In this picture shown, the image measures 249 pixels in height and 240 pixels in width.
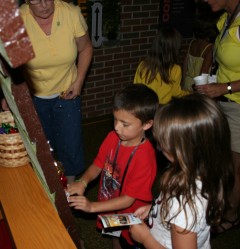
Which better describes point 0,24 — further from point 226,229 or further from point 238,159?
point 226,229

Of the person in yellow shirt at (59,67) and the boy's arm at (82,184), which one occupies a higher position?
the person in yellow shirt at (59,67)

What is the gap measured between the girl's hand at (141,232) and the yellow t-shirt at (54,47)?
1356 millimetres

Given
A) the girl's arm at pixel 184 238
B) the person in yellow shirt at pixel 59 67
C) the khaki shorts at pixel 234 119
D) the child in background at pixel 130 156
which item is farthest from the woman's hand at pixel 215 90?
the girl's arm at pixel 184 238

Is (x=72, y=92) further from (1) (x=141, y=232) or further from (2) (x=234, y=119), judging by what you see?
(1) (x=141, y=232)

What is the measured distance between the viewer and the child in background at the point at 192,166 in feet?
4.43

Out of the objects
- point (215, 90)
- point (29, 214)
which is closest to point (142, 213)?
point (29, 214)

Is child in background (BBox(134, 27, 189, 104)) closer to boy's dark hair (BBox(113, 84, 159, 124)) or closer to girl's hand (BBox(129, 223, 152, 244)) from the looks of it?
boy's dark hair (BBox(113, 84, 159, 124))

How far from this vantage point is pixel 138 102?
6.32 ft

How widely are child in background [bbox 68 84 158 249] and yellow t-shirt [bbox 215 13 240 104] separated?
0.83m

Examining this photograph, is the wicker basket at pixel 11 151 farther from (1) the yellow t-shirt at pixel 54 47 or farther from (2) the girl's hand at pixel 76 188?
(1) the yellow t-shirt at pixel 54 47

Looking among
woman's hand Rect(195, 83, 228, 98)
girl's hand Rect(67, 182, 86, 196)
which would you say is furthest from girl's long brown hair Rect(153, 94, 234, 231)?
woman's hand Rect(195, 83, 228, 98)

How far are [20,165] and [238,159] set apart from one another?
1750 mm

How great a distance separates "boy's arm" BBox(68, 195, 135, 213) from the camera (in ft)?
5.49

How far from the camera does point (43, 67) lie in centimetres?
258
